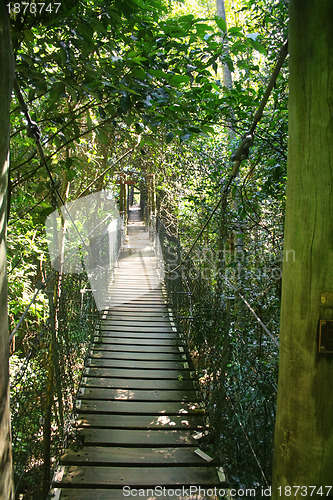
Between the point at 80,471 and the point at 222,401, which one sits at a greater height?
the point at 222,401

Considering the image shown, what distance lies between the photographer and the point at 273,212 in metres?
3.62

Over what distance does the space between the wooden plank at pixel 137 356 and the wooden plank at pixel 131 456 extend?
3.80 ft

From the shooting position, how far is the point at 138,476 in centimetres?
186

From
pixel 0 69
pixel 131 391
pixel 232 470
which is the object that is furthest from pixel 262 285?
pixel 0 69

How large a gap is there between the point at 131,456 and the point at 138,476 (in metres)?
0.16

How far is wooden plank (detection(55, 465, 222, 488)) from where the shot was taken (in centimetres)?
180

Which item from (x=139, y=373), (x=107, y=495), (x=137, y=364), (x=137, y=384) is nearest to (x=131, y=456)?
(x=107, y=495)

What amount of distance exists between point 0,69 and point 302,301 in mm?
915

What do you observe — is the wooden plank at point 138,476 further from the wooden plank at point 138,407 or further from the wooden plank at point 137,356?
the wooden plank at point 137,356

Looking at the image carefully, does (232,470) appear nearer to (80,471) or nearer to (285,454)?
(80,471)

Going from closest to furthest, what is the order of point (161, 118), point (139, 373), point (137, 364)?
point (161, 118), point (139, 373), point (137, 364)

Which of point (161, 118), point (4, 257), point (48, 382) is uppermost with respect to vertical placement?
point (161, 118)

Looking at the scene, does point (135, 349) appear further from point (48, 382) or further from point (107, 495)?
point (107, 495)

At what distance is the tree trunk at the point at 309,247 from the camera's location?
806 millimetres
